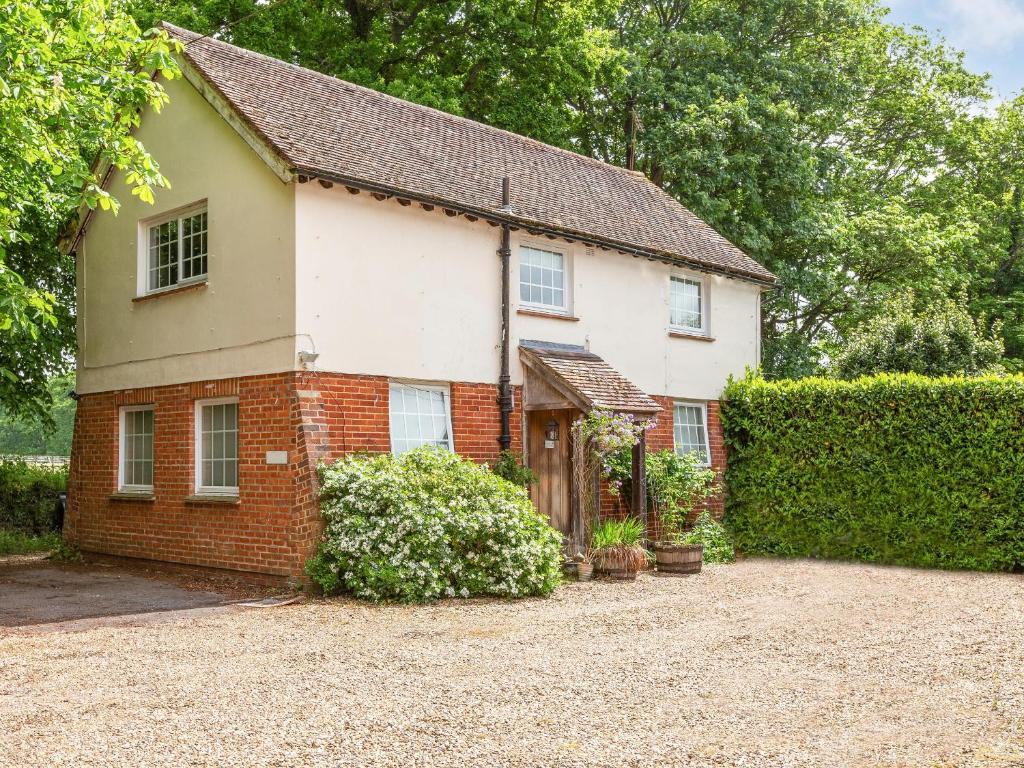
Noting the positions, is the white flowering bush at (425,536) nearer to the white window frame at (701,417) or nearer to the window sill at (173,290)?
the window sill at (173,290)

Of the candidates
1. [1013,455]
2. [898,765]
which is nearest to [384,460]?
[898,765]

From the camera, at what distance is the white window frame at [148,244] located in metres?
13.8

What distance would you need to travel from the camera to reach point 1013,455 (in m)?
14.3

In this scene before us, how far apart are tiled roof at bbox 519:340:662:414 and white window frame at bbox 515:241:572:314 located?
610 millimetres

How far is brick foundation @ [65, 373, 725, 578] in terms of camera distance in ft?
39.7

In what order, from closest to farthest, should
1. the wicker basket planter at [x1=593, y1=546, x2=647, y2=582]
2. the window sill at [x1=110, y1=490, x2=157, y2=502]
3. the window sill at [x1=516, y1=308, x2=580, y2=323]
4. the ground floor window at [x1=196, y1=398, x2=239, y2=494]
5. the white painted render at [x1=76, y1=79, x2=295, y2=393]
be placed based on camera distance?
the white painted render at [x1=76, y1=79, x2=295, y2=393], the wicker basket planter at [x1=593, y1=546, x2=647, y2=582], the ground floor window at [x1=196, y1=398, x2=239, y2=494], the window sill at [x1=110, y1=490, x2=157, y2=502], the window sill at [x1=516, y1=308, x2=580, y2=323]

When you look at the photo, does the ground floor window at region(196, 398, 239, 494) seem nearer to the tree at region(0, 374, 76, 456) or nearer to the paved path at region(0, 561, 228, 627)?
the paved path at region(0, 561, 228, 627)

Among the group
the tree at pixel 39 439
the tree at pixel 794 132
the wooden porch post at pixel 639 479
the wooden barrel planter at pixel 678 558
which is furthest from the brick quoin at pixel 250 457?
the tree at pixel 39 439

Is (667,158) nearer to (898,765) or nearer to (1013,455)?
(1013,455)

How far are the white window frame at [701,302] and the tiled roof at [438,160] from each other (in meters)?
0.39

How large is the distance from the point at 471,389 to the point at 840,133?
21341 millimetres

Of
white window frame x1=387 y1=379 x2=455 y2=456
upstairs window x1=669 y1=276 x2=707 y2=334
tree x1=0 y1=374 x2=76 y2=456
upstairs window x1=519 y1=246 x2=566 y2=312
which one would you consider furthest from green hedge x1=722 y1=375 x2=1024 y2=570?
tree x1=0 y1=374 x2=76 y2=456

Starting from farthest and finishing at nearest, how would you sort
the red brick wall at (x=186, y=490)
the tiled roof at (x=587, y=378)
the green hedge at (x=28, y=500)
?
the green hedge at (x=28, y=500)
the tiled roof at (x=587, y=378)
the red brick wall at (x=186, y=490)

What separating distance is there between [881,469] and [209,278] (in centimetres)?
1064
